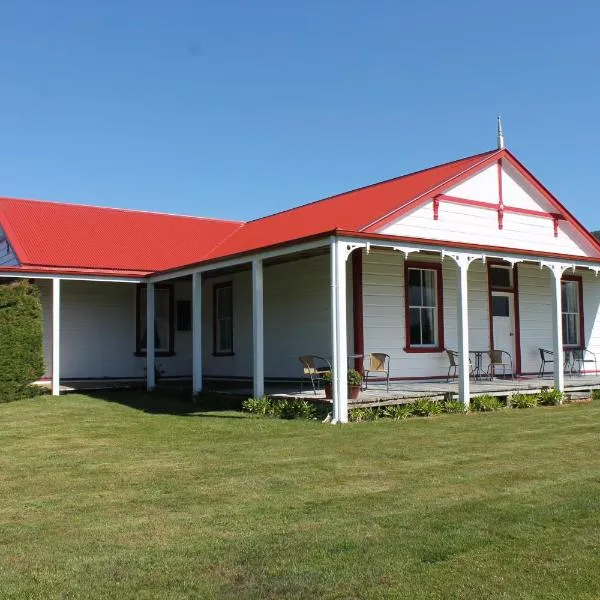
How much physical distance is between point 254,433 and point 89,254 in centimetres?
1002

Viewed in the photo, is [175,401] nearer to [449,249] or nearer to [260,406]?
[260,406]

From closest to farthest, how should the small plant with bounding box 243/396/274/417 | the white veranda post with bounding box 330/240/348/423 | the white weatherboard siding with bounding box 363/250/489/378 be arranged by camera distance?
the white veranda post with bounding box 330/240/348/423 → the small plant with bounding box 243/396/274/417 → the white weatherboard siding with bounding box 363/250/489/378

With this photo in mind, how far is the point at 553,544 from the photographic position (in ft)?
16.9

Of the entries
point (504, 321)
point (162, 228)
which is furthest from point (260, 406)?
point (162, 228)

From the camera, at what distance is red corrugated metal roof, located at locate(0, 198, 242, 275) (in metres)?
18.5

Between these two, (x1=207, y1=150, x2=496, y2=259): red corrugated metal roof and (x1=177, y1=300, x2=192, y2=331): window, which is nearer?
(x1=207, y1=150, x2=496, y2=259): red corrugated metal roof

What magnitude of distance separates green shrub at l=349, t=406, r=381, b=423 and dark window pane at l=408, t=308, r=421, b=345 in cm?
418

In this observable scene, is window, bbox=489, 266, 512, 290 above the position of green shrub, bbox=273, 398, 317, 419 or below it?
above

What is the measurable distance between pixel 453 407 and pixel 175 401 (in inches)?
242

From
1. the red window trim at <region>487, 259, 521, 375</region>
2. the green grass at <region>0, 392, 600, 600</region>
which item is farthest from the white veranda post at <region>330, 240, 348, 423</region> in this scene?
the red window trim at <region>487, 259, 521, 375</region>

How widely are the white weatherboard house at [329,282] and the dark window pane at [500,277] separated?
0.03 meters

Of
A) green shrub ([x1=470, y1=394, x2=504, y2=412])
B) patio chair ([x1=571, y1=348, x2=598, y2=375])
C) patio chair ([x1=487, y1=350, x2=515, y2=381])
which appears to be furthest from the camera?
patio chair ([x1=571, y1=348, x2=598, y2=375])

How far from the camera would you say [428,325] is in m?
16.6

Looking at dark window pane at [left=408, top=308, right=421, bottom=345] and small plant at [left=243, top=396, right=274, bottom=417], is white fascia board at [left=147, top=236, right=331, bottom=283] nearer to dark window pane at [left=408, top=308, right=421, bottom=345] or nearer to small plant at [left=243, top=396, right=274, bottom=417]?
small plant at [left=243, top=396, right=274, bottom=417]
